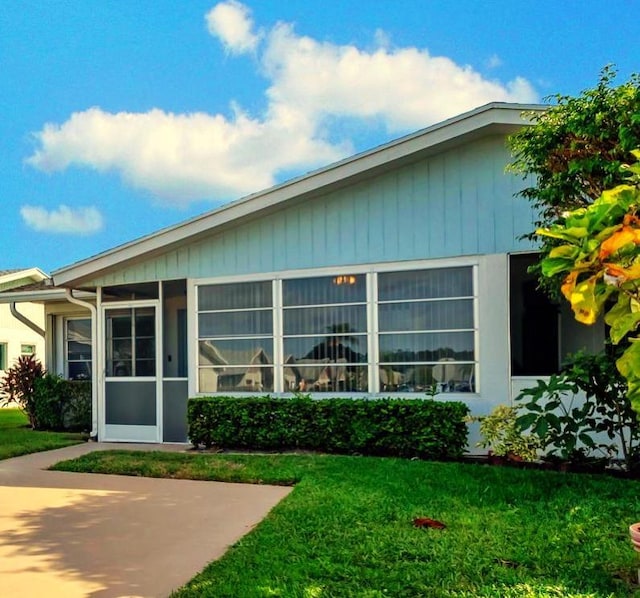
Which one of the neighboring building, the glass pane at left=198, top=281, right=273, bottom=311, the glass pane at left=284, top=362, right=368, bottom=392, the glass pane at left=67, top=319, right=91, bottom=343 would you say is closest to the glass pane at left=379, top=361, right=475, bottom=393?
the glass pane at left=284, top=362, right=368, bottom=392

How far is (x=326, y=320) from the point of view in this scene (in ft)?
29.4

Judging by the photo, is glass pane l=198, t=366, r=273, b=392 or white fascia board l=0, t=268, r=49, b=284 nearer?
glass pane l=198, t=366, r=273, b=392

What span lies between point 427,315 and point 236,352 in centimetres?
319

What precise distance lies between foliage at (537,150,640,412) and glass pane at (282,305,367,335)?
620 cm

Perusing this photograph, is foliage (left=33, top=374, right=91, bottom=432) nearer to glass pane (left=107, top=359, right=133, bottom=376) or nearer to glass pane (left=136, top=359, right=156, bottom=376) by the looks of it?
glass pane (left=107, top=359, right=133, bottom=376)

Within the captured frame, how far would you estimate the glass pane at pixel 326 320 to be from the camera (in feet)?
28.8

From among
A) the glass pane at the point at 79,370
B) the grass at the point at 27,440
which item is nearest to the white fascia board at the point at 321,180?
the grass at the point at 27,440

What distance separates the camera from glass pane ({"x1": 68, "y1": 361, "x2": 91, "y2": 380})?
13.3 m

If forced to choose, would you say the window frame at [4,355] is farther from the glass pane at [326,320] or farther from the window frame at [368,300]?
the glass pane at [326,320]

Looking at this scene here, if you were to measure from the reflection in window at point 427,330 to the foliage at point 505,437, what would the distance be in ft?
2.51

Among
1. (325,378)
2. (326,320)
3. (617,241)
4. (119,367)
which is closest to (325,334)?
(326,320)

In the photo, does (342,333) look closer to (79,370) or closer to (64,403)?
(64,403)

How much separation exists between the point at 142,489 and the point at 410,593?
12.8ft

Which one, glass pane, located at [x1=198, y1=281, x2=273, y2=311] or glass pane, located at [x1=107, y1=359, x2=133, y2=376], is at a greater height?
glass pane, located at [x1=198, y1=281, x2=273, y2=311]
